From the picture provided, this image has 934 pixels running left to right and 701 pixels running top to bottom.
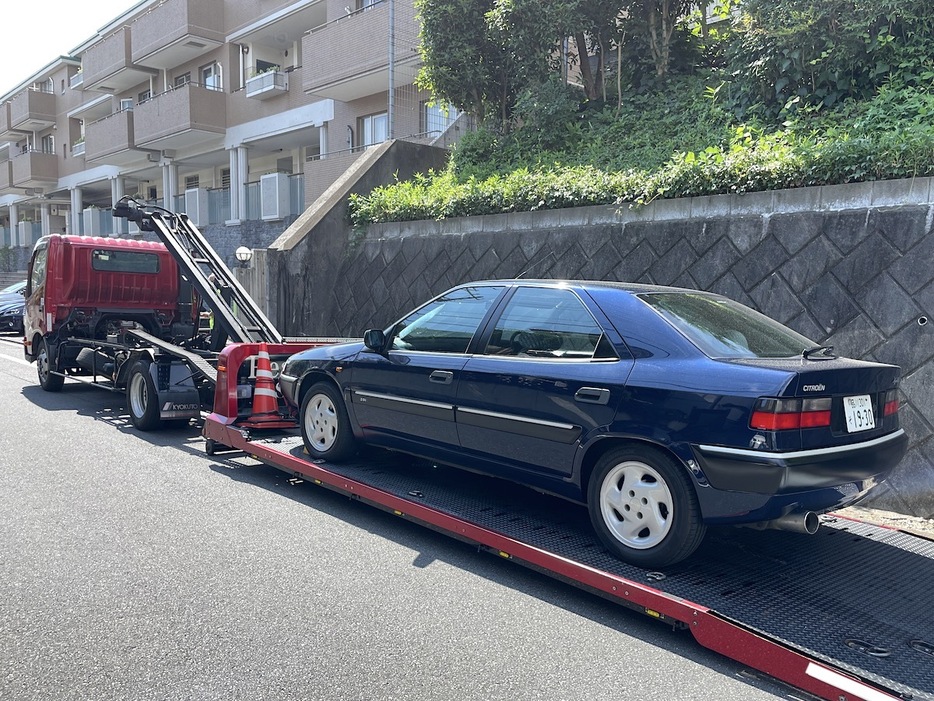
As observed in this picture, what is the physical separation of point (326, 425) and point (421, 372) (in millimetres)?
1245

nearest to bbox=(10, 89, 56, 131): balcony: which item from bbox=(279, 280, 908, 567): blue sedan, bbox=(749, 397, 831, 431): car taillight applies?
bbox=(279, 280, 908, 567): blue sedan

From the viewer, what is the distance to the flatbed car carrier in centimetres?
315

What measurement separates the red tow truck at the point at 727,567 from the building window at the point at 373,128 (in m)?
13.2

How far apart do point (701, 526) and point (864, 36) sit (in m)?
7.13

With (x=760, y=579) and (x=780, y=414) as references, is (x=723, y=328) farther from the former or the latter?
(x=760, y=579)

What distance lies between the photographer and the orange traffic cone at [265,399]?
270 inches

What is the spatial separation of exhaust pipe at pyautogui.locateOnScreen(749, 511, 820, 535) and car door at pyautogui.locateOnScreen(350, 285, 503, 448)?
2.01 metres

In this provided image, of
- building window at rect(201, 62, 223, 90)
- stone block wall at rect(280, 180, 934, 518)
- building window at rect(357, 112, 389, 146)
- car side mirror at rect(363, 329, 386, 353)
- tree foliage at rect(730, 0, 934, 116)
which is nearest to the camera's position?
car side mirror at rect(363, 329, 386, 353)

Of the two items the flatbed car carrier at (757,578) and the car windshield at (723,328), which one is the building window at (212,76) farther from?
the car windshield at (723,328)

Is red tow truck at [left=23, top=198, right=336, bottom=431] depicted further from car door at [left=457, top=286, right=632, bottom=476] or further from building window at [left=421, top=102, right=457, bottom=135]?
building window at [left=421, top=102, right=457, bottom=135]

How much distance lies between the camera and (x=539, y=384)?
4.48 m

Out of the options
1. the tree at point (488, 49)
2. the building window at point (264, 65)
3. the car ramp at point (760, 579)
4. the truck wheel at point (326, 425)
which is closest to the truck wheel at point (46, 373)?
the truck wheel at point (326, 425)

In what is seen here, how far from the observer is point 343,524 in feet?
16.9

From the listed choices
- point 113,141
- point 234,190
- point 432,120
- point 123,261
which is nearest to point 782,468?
point 123,261
